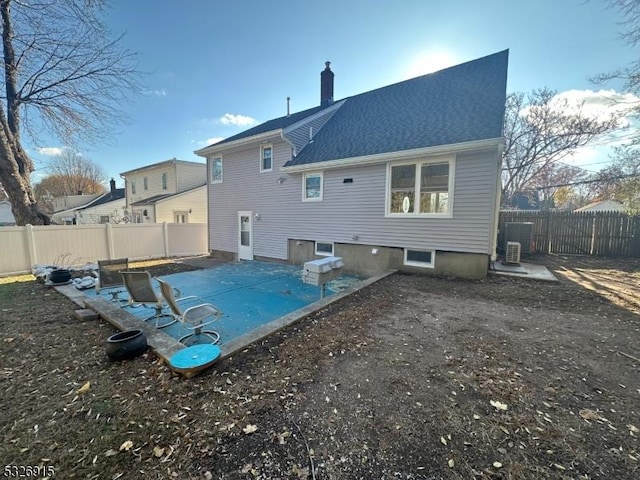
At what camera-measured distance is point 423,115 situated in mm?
8938

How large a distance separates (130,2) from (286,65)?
542 cm

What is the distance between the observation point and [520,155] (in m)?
19.3

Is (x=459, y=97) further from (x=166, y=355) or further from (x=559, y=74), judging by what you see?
(x=166, y=355)

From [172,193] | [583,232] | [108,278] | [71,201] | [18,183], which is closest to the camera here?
[108,278]

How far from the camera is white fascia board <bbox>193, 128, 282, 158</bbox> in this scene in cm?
1023

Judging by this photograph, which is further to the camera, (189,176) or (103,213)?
(103,213)

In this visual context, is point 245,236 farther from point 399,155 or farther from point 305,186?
point 399,155

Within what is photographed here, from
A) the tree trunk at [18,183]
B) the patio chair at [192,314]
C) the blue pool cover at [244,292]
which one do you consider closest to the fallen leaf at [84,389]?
the patio chair at [192,314]

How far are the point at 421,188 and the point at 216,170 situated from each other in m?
9.97

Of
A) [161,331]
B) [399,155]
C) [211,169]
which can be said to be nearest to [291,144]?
[399,155]

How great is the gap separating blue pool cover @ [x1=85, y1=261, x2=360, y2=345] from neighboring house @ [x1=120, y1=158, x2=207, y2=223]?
1100cm

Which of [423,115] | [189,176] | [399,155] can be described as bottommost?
[399,155]

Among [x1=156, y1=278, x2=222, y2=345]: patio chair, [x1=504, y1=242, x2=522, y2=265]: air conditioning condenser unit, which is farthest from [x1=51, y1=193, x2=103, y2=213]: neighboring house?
[x1=504, y1=242, x2=522, y2=265]: air conditioning condenser unit

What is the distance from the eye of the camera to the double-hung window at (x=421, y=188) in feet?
23.7
